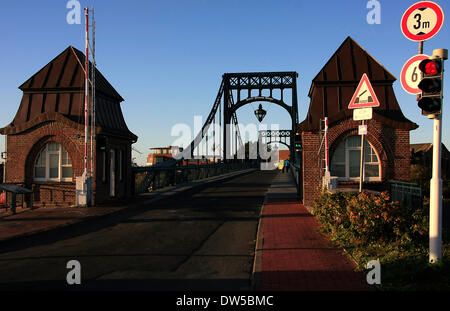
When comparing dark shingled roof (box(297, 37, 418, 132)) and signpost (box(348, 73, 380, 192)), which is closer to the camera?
signpost (box(348, 73, 380, 192))

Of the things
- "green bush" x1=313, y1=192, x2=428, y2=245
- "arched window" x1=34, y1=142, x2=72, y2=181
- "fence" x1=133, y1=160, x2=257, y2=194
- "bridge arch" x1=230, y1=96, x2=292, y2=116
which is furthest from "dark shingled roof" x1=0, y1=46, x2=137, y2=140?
"bridge arch" x1=230, y1=96, x2=292, y2=116

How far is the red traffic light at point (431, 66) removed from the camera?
249 inches

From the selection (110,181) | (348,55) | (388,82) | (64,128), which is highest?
(348,55)

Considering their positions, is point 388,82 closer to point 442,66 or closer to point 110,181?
point 442,66

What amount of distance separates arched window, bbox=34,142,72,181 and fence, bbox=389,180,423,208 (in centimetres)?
1239

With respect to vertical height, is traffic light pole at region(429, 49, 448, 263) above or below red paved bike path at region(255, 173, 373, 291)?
above

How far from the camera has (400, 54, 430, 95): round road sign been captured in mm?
6820

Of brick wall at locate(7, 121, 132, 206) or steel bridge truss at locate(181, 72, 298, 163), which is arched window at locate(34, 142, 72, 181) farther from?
steel bridge truss at locate(181, 72, 298, 163)

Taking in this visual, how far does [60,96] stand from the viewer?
56.9 ft

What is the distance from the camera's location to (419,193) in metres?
11.2

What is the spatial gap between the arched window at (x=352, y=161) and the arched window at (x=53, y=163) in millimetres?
10635

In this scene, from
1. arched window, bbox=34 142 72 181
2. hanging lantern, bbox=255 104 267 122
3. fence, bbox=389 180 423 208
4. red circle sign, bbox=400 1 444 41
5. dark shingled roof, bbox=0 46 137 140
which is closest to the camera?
red circle sign, bbox=400 1 444 41
